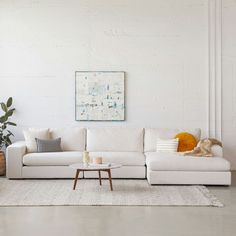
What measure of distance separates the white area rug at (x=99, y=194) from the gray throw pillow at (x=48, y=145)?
0.62m

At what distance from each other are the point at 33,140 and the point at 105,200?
2.40 metres

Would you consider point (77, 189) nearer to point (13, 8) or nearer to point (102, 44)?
point (102, 44)

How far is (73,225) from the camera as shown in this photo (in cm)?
476

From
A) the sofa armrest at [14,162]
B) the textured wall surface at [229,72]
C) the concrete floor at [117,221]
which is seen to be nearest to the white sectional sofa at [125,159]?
the sofa armrest at [14,162]

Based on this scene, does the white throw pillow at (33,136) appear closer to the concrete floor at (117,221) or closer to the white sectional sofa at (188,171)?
the white sectional sofa at (188,171)

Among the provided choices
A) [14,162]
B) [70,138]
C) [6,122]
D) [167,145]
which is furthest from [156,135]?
[6,122]

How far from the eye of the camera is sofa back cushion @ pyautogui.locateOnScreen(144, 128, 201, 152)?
8031mm

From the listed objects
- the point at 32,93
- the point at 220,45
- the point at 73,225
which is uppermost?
the point at 220,45

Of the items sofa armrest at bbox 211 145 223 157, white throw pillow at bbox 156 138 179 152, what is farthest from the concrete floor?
white throw pillow at bbox 156 138 179 152

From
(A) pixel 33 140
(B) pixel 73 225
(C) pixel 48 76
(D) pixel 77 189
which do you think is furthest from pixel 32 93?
(B) pixel 73 225

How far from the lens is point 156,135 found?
8.07 metres

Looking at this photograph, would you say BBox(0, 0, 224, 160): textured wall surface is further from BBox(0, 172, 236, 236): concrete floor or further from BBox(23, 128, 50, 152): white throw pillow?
BBox(0, 172, 236, 236): concrete floor

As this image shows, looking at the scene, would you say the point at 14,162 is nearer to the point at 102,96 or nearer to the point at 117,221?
the point at 102,96

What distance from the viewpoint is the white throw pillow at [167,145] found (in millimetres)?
7699
